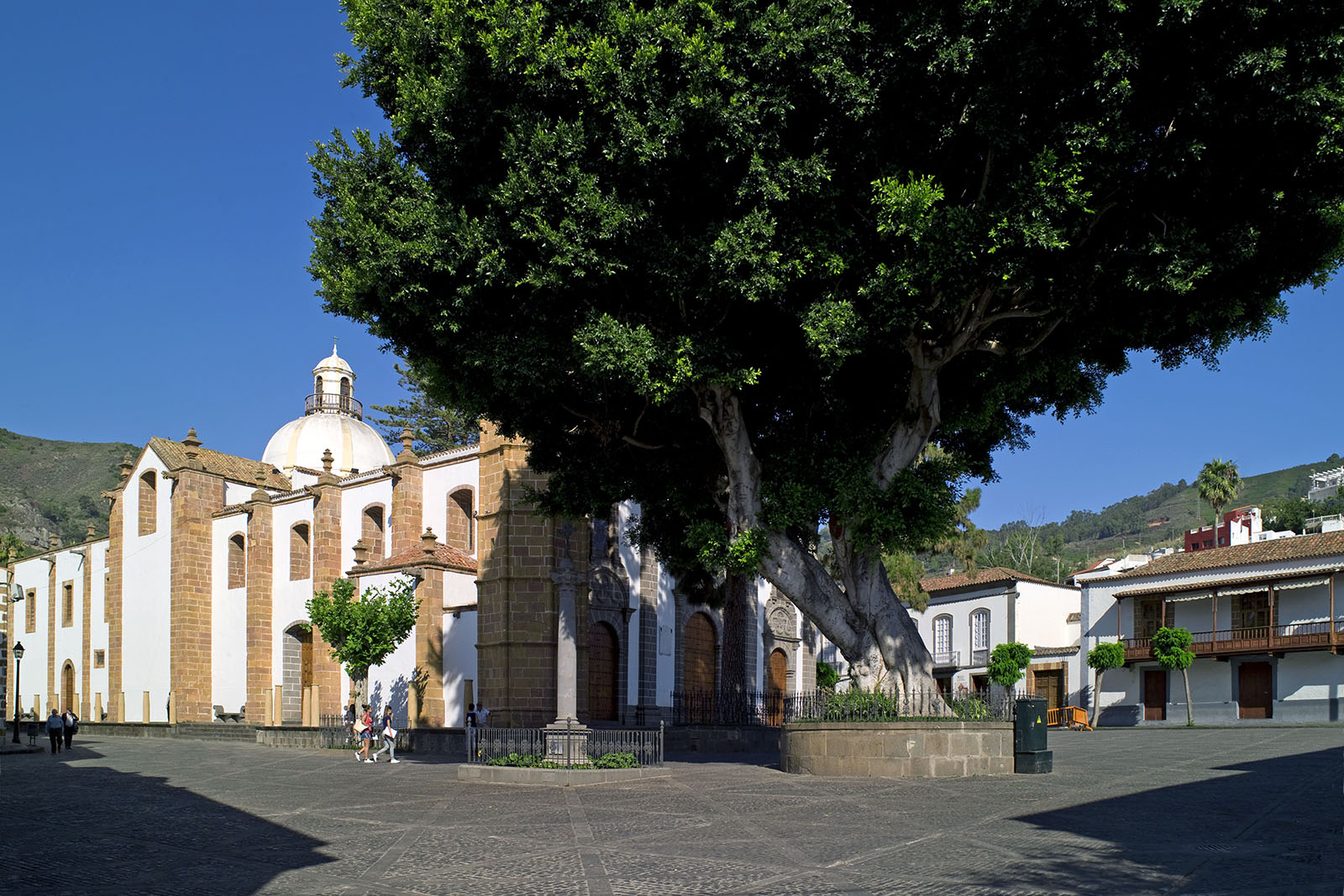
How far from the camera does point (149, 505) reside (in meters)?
44.4

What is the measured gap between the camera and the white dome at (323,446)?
49969 mm

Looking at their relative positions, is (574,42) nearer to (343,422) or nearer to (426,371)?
(426,371)

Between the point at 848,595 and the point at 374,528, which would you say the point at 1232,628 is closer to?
the point at 848,595

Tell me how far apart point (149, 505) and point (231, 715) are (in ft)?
32.7

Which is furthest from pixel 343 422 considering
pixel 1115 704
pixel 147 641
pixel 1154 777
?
pixel 1154 777

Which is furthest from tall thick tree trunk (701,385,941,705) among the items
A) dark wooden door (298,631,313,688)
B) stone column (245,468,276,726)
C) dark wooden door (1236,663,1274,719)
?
stone column (245,468,276,726)

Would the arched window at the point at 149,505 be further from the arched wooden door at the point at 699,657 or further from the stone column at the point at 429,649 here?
the arched wooden door at the point at 699,657

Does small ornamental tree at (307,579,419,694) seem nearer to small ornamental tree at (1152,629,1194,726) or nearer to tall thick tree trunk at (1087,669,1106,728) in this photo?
small ornamental tree at (1152,629,1194,726)

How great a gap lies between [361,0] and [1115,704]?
37237 mm

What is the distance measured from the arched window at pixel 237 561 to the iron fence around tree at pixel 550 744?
26.5 meters

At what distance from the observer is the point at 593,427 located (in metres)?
18.1

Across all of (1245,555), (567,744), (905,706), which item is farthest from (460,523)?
(1245,555)

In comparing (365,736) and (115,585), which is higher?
(115,585)

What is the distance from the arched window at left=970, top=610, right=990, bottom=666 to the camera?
48719 millimetres
